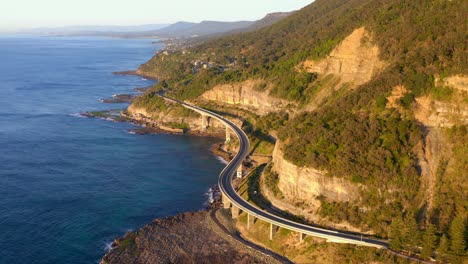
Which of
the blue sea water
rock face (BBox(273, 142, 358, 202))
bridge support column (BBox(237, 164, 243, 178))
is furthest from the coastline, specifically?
rock face (BBox(273, 142, 358, 202))

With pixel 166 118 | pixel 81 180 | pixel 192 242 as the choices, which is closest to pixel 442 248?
pixel 192 242

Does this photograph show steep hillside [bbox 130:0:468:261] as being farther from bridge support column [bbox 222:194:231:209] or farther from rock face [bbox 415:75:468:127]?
bridge support column [bbox 222:194:231:209]

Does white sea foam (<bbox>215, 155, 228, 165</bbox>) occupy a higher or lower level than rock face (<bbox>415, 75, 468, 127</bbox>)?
lower

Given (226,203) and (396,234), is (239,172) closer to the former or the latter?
(226,203)

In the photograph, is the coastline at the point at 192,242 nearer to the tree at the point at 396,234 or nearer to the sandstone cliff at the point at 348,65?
the tree at the point at 396,234

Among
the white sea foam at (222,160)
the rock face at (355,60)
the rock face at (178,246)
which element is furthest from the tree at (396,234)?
the white sea foam at (222,160)
